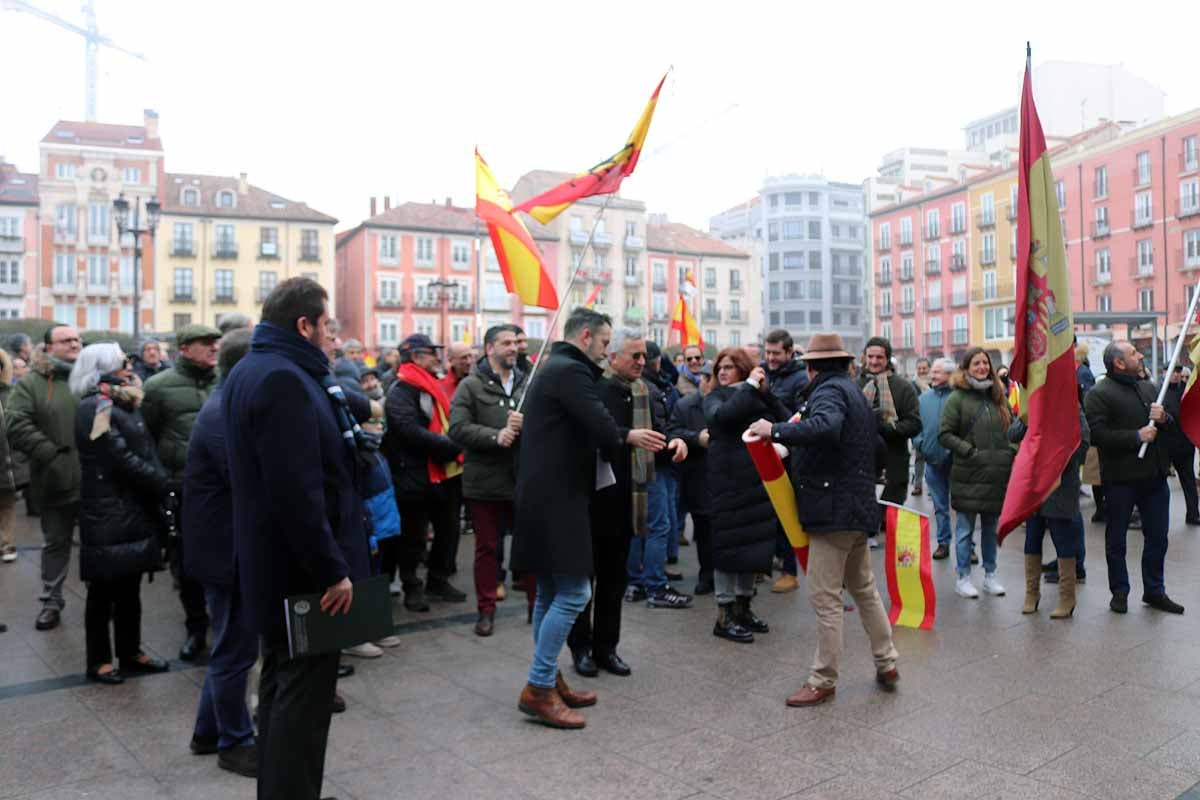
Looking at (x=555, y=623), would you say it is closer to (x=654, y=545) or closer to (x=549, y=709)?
(x=549, y=709)

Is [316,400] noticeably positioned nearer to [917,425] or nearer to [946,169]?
[917,425]

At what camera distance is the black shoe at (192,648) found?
19.2 ft

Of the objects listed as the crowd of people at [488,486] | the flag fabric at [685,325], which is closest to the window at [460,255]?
the flag fabric at [685,325]

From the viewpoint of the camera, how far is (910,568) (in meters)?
6.41

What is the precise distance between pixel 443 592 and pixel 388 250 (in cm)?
6304

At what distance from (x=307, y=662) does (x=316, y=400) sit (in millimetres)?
885

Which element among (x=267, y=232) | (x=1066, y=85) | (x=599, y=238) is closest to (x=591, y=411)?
(x=267, y=232)

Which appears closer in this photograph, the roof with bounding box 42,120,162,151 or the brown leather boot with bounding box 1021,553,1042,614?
the brown leather boot with bounding box 1021,553,1042,614

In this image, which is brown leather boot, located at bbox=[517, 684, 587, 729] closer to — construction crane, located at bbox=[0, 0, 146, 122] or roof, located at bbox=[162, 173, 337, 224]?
roof, located at bbox=[162, 173, 337, 224]

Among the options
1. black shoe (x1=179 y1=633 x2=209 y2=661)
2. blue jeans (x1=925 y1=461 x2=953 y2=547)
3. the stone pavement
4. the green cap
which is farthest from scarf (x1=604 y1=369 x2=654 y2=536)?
blue jeans (x1=925 y1=461 x2=953 y2=547)

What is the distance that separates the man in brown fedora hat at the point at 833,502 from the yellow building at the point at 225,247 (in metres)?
59.9

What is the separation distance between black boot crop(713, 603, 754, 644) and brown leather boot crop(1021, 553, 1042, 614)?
220 centimetres

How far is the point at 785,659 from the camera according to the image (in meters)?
5.86

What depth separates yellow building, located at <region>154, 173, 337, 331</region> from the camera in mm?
61531
